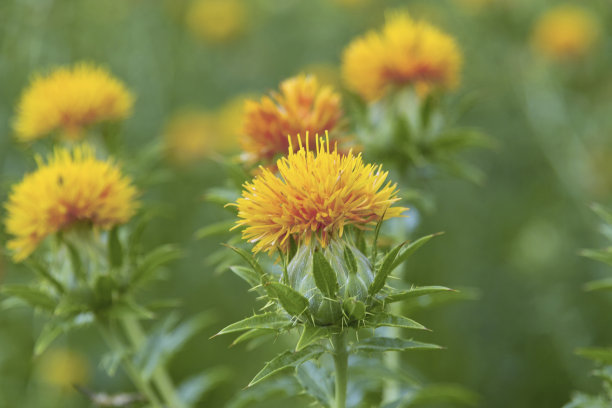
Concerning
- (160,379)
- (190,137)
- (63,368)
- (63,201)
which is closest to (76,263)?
(63,201)

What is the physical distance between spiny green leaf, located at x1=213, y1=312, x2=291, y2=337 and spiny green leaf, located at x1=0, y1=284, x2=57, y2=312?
3.53 ft

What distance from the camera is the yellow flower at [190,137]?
6496 millimetres

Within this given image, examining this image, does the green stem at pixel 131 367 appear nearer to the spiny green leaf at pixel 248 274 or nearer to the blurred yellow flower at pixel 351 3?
the spiny green leaf at pixel 248 274

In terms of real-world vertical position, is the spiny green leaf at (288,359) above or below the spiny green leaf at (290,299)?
below

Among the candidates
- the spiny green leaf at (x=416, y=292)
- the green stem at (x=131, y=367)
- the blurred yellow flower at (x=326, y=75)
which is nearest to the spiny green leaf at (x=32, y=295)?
the green stem at (x=131, y=367)

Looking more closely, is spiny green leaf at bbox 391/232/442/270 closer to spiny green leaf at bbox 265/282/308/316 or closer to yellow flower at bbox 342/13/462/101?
spiny green leaf at bbox 265/282/308/316

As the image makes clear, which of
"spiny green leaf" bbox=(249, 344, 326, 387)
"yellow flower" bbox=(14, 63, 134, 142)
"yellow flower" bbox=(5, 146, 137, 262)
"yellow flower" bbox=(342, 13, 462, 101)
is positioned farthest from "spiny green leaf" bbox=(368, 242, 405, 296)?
"yellow flower" bbox=(14, 63, 134, 142)

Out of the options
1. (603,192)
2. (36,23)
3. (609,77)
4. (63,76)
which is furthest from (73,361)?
(609,77)

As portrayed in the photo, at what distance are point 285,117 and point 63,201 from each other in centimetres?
97

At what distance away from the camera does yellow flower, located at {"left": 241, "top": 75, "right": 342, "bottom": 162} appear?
2.41 meters

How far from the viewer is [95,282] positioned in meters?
2.48

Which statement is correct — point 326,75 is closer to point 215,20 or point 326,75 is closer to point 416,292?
point 215,20

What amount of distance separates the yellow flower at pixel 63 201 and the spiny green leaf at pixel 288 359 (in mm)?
1173

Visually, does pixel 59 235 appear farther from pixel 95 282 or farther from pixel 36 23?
pixel 36 23
